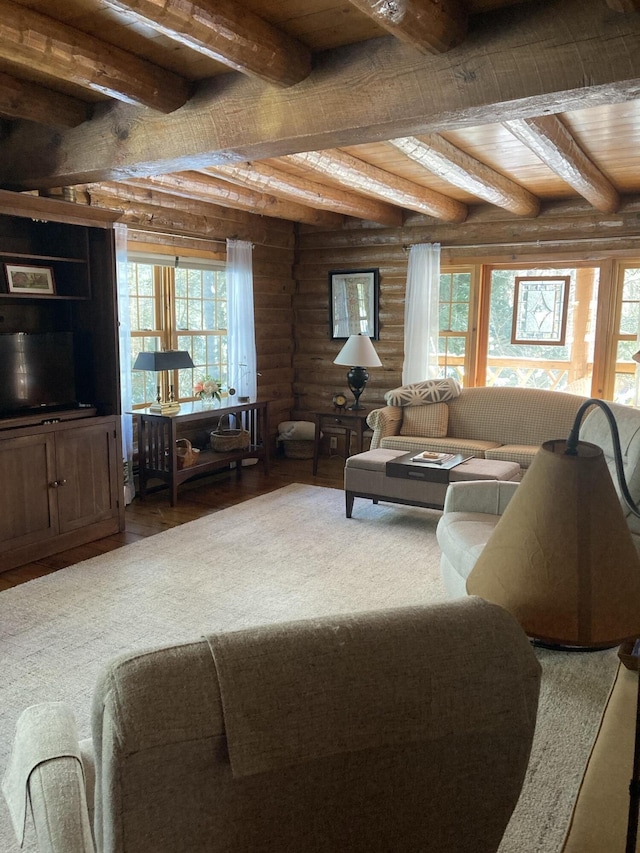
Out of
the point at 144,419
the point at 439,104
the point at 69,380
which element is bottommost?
the point at 144,419

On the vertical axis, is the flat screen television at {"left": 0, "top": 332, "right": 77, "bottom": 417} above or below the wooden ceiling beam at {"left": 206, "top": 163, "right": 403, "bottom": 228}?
below

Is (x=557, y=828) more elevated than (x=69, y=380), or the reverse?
(x=69, y=380)

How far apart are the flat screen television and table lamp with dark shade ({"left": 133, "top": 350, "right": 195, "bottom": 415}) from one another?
26.5 inches

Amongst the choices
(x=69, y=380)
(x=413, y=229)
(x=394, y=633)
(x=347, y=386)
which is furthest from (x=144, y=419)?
(x=394, y=633)

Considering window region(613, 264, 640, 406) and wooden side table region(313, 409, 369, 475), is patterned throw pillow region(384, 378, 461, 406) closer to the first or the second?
wooden side table region(313, 409, 369, 475)

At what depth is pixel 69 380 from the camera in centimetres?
432

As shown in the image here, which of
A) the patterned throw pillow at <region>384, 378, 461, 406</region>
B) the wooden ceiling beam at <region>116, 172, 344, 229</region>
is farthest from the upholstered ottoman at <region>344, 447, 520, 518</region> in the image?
the wooden ceiling beam at <region>116, 172, 344, 229</region>

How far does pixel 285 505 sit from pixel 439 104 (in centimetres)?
339

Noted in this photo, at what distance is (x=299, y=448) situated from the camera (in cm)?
691

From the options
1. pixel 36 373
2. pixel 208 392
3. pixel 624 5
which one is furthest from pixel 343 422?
pixel 624 5

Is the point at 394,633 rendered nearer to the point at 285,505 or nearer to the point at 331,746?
the point at 331,746

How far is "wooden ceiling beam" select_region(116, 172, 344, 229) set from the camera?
4.53m

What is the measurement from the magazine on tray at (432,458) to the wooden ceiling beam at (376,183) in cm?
190

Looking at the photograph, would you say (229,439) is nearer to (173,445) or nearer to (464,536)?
(173,445)
